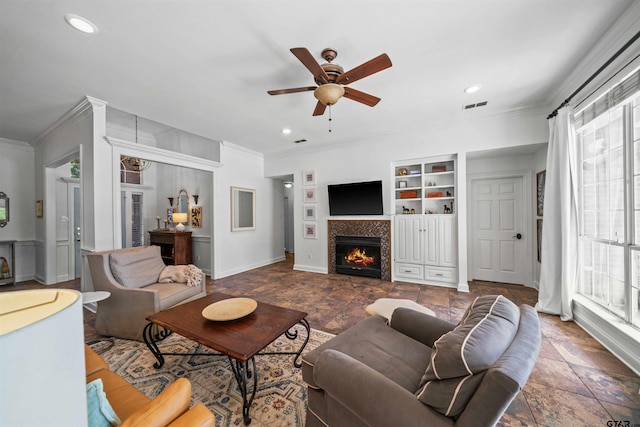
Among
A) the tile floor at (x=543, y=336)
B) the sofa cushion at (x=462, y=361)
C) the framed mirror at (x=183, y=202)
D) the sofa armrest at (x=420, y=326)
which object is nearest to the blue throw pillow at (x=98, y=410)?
the sofa cushion at (x=462, y=361)

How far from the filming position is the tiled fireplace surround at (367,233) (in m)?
4.57

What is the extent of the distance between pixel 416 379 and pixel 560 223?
311cm

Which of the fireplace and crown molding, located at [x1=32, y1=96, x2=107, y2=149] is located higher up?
crown molding, located at [x1=32, y1=96, x2=107, y2=149]

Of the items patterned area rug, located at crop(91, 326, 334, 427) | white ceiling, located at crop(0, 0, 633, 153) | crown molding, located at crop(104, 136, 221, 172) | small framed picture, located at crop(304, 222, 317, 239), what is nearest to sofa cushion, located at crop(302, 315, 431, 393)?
patterned area rug, located at crop(91, 326, 334, 427)

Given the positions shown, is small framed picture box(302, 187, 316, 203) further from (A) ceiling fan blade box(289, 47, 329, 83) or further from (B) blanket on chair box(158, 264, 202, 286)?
(A) ceiling fan blade box(289, 47, 329, 83)

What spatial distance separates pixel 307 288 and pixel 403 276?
1.82 meters

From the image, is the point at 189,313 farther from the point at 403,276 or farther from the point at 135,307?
the point at 403,276

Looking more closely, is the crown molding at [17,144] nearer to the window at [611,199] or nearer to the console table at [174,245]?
the console table at [174,245]

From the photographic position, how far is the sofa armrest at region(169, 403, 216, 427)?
2.88ft

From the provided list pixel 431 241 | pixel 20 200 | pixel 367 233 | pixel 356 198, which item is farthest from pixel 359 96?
pixel 20 200

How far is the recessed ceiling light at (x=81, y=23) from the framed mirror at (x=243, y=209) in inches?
133

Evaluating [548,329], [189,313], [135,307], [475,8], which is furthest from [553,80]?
[135,307]

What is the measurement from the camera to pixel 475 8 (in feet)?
5.92

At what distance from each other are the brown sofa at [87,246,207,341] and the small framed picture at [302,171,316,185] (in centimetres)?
322
